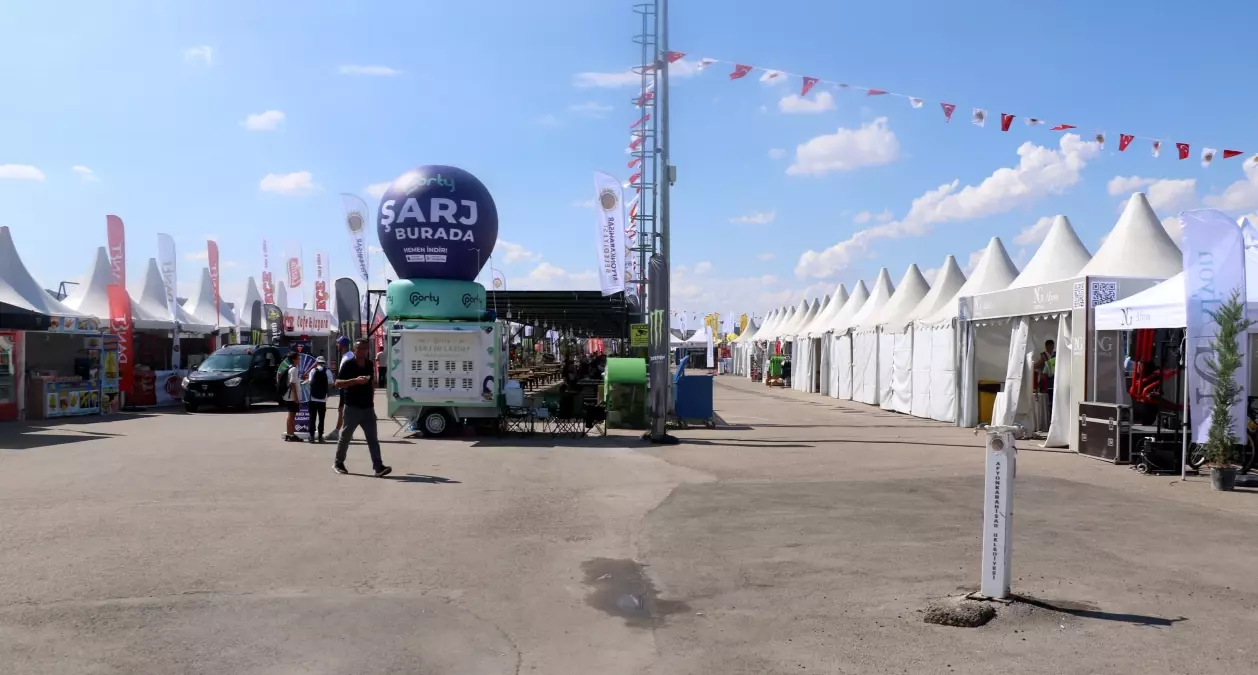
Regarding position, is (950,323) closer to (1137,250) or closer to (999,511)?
(1137,250)

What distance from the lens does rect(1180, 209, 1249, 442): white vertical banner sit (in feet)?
35.5

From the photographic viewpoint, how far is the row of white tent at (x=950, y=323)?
655 inches

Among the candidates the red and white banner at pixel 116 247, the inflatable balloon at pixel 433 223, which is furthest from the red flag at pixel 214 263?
the inflatable balloon at pixel 433 223

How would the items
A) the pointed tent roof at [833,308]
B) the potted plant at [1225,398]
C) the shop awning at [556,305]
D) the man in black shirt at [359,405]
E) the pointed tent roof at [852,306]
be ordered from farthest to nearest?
the pointed tent roof at [833,308] < the pointed tent roof at [852,306] < the shop awning at [556,305] < the man in black shirt at [359,405] < the potted plant at [1225,398]

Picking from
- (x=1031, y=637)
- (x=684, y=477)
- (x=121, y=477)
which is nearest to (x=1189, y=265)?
(x=684, y=477)

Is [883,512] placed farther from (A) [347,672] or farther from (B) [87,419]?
(B) [87,419]

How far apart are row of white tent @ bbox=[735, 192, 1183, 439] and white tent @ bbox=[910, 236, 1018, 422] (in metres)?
0.02

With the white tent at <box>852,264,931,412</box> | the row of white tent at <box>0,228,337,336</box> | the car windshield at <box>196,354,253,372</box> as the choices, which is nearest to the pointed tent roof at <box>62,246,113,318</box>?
the row of white tent at <box>0,228,337,336</box>

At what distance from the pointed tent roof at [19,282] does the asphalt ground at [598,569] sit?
1248cm

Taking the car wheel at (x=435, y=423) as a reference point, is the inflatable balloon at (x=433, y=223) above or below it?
above

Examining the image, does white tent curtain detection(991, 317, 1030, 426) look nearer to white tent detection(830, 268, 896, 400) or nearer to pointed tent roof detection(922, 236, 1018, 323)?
pointed tent roof detection(922, 236, 1018, 323)

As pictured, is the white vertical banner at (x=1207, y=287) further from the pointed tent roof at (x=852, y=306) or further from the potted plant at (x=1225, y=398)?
the pointed tent roof at (x=852, y=306)

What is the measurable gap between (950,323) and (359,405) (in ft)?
44.8

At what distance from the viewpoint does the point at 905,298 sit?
26906 mm
